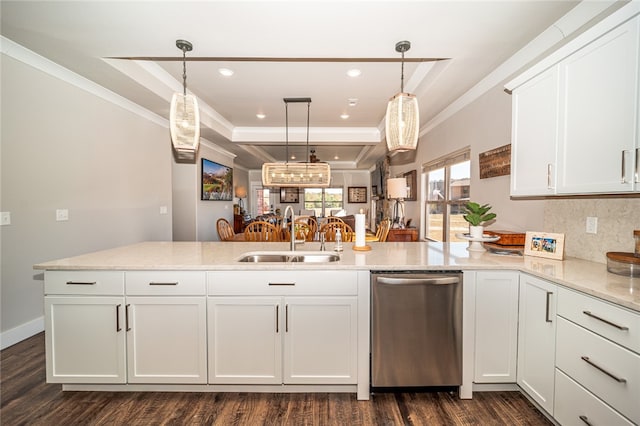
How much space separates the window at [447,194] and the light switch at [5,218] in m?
4.53

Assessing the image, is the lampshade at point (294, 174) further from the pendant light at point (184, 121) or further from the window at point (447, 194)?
the pendant light at point (184, 121)

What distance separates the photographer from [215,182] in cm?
648

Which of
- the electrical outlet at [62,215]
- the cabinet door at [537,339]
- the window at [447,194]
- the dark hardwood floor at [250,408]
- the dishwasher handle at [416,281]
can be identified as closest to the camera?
the cabinet door at [537,339]

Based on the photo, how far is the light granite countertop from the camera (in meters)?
1.40

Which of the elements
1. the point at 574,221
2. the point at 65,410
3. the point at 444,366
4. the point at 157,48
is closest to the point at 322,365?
the point at 444,366

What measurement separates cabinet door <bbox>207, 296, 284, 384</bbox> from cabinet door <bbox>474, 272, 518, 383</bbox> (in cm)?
130

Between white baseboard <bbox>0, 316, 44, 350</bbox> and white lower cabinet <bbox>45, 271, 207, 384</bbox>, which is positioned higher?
white lower cabinet <bbox>45, 271, 207, 384</bbox>

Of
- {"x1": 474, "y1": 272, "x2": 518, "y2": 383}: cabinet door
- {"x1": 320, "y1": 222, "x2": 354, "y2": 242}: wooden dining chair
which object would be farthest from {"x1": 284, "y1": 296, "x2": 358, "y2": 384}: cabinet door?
{"x1": 320, "y1": 222, "x2": 354, "y2": 242}: wooden dining chair

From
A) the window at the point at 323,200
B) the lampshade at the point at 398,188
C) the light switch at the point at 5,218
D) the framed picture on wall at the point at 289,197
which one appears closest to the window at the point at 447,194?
the lampshade at the point at 398,188

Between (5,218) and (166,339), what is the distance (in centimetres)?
191

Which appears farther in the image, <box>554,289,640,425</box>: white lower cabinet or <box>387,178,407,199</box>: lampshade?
<box>387,178,407,199</box>: lampshade

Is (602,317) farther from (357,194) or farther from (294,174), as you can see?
(357,194)

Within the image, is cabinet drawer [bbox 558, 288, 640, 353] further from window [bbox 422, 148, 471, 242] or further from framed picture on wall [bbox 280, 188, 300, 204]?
framed picture on wall [bbox 280, 188, 300, 204]

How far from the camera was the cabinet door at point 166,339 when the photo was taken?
1.79 m
